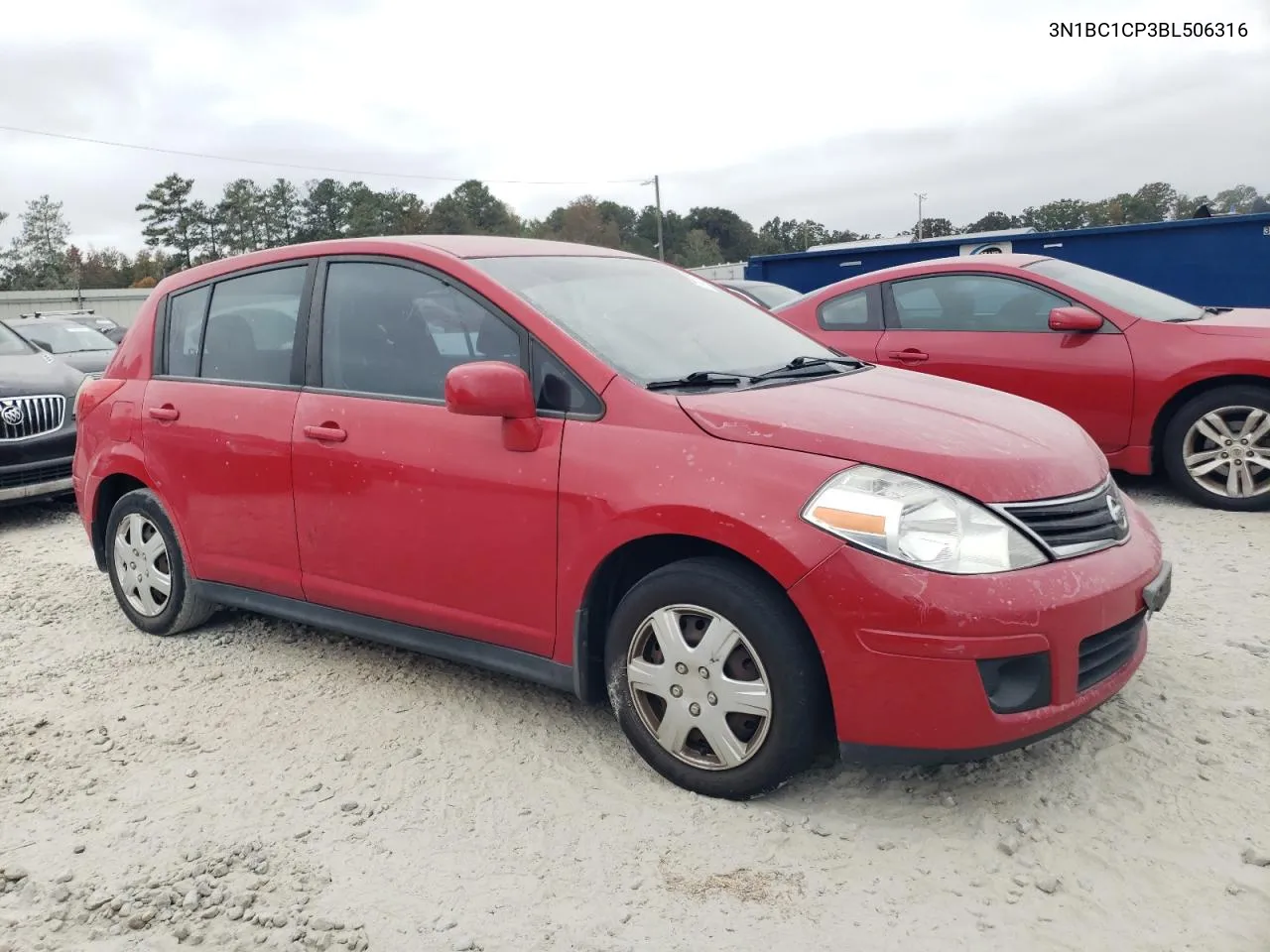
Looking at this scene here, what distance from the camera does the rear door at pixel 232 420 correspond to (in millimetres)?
3994

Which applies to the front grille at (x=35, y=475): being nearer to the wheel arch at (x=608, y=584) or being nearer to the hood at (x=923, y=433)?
the wheel arch at (x=608, y=584)

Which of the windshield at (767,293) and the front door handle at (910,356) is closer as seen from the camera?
the front door handle at (910,356)

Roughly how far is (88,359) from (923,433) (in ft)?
41.2

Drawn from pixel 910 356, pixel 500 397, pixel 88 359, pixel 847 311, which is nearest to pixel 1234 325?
pixel 910 356

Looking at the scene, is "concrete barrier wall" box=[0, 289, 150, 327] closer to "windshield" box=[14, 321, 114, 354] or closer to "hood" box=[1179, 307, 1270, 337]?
"windshield" box=[14, 321, 114, 354]

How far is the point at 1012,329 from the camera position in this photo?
677 centimetres

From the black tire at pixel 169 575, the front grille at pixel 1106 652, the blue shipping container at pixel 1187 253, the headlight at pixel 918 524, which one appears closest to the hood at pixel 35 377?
the black tire at pixel 169 575

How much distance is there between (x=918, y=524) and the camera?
273 cm

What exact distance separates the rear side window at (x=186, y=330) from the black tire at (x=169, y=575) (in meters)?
0.58

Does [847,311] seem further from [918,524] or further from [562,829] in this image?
[562,829]

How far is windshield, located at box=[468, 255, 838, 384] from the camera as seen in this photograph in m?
3.39

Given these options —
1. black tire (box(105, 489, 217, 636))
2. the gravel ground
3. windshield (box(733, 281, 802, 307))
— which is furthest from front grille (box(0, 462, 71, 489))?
windshield (box(733, 281, 802, 307))

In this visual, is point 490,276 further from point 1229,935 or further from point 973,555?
point 1229,935

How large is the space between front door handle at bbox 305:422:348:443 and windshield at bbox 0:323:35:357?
19.7 feet
